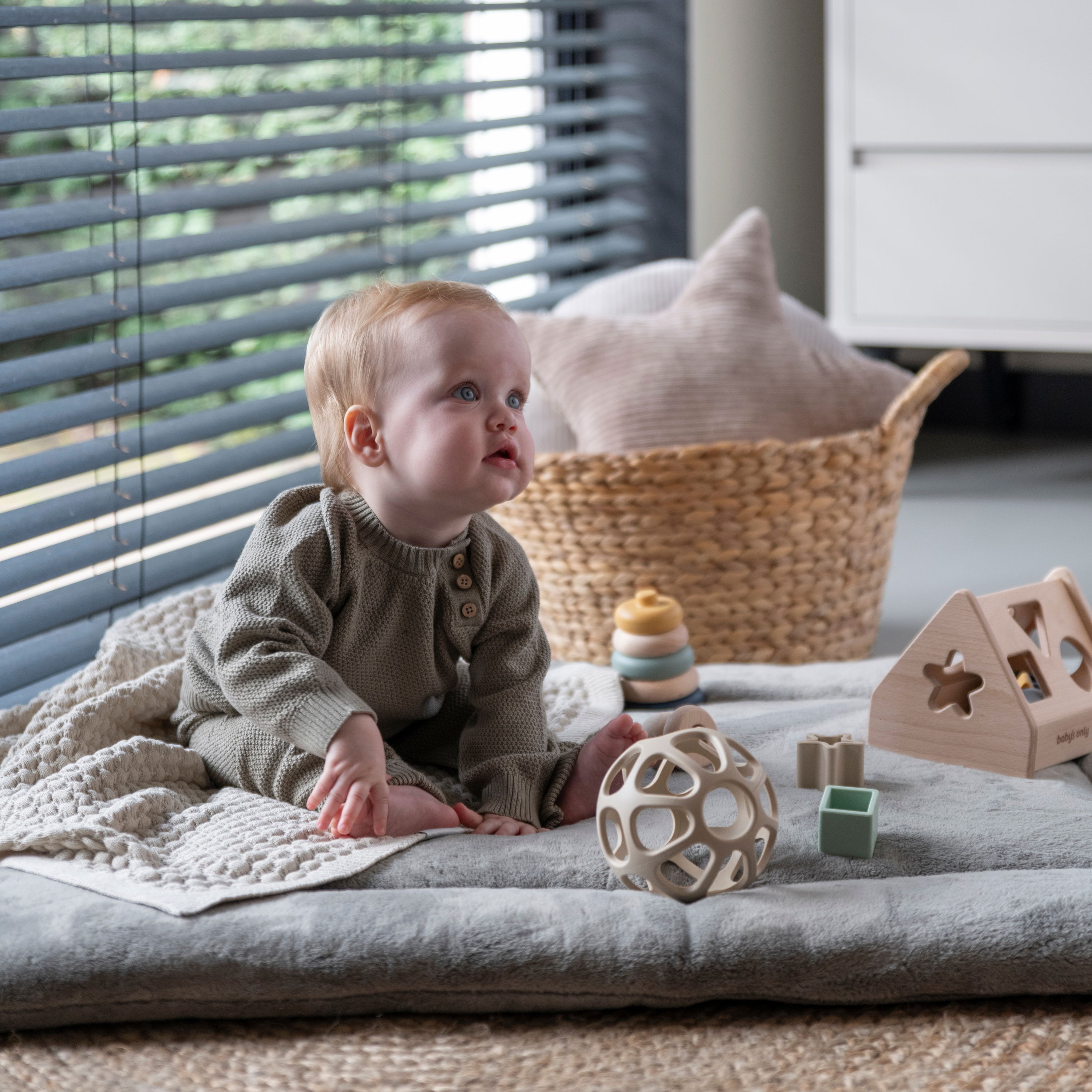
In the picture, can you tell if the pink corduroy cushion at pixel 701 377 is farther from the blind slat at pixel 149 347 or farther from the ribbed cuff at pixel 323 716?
the ribbed cuff at pixel 323 716

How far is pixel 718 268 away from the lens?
4.97ft

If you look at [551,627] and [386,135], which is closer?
[551,627]

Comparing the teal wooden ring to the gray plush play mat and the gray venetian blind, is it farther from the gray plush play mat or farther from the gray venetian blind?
the gray venetian blind

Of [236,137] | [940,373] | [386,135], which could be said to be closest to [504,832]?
[940,373]

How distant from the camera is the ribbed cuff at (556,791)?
0.89 m

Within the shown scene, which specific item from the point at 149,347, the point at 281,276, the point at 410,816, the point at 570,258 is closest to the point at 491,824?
the point at 410,816

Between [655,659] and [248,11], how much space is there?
832 millimetres

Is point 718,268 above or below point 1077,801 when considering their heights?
above

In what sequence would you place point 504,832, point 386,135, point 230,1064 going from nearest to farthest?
point 230,1064 < point 504,832 < point 386,135

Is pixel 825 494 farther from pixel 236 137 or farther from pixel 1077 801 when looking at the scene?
pixel 236 137

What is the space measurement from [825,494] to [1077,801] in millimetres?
518

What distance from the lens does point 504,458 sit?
34.7 inches

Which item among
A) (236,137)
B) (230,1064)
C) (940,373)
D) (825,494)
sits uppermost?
(236,137)

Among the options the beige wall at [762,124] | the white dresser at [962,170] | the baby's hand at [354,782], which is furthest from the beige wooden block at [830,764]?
the beige wall at [762,124]
